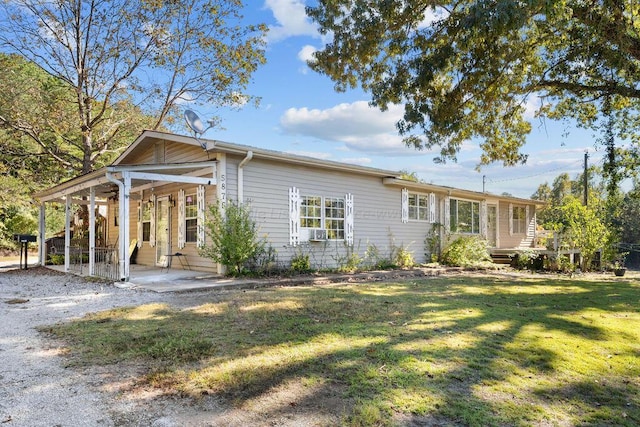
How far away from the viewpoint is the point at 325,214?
12289mm

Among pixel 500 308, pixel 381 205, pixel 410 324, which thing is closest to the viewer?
pixel 410 324

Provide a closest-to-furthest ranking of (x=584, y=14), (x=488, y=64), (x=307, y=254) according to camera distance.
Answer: (x=584, y=14) → (x=488, y=64) → (x=307, y=254)

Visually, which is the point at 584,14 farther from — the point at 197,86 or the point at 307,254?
the point at 197,86

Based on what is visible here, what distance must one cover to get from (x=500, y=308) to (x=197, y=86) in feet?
55.7

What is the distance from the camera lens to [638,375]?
3.79 metres

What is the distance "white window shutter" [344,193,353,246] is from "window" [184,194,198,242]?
14.4ft

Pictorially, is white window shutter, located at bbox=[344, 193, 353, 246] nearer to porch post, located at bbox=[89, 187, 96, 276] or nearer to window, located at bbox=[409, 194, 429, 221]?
window, located at bbox=[409, 194, 429, 221]

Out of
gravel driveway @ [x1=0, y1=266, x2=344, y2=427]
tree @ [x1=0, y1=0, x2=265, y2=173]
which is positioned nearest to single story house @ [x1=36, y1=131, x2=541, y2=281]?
tree @ [x1=0, y1=0, x2=265, y2=173]

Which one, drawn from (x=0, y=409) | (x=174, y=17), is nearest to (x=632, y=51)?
(x=0, y=409)

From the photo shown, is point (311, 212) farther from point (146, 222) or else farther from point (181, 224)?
point (146, 222)

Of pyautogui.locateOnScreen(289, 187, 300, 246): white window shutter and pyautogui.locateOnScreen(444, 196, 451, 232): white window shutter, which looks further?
pyautogui.locateOnScreen(444, 196, 451, 232): white window shutter

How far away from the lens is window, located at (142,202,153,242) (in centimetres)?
1335

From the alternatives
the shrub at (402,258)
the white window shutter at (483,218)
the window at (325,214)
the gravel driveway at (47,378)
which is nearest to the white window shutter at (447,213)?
the white window shutter at (483,218)

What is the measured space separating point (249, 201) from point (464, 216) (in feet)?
35.5
